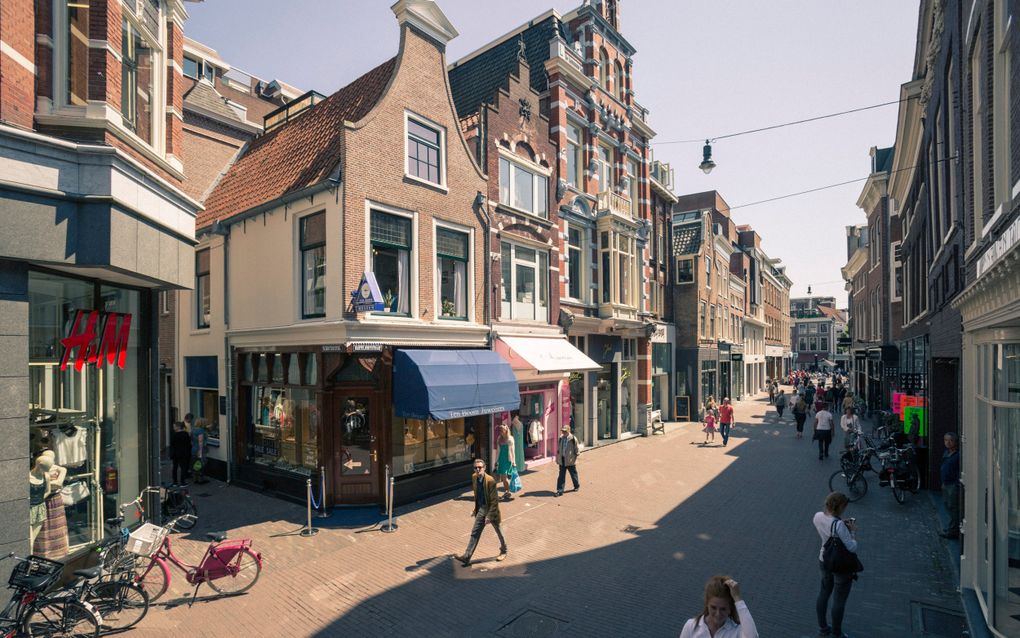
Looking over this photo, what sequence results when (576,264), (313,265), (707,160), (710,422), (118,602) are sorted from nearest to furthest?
(118,602) → (313,265) → (707,160) → (576,264) → (710,422)

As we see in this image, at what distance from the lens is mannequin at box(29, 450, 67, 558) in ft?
23.5

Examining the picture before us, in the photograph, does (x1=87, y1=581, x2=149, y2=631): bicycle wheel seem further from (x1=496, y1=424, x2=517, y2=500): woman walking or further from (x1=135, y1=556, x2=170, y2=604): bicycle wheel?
(x1=496, y1=424, x2=517, y2=500): woman walking

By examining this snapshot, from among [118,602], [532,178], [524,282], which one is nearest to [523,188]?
[532,178]

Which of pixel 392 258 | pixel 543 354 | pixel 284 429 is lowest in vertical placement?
pixel 284 429

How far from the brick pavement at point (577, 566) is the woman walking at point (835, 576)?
0.29m

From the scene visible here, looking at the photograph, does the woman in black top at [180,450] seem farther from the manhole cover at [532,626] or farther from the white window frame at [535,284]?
the manhole cover at [532,626]

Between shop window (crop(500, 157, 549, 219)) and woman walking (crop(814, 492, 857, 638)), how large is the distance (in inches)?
479

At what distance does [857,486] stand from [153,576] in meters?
15.1

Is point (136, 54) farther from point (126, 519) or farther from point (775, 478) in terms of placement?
point (775, 478)

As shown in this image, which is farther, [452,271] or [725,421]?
[725,421]

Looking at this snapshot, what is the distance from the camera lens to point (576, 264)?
20.3 m

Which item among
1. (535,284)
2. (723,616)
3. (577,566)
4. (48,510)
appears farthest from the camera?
(535,284)

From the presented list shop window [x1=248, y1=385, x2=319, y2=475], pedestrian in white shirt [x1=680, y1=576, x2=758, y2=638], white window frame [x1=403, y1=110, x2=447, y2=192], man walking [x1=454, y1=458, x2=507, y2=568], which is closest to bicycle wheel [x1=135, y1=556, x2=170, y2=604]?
man walking [x1=454, y1=458, x2=507, y2=568]

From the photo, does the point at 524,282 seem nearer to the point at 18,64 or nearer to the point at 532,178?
the point at 532,178
